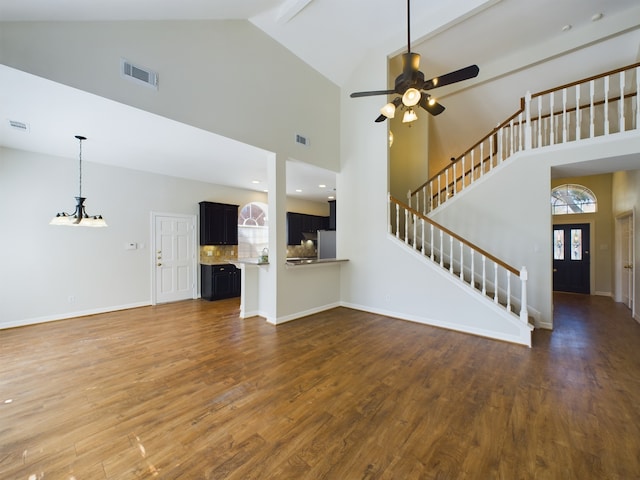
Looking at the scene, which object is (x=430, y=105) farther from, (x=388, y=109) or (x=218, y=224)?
(x=218, y=224)

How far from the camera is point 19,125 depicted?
330 cm

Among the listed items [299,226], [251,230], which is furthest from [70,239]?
[299,226]

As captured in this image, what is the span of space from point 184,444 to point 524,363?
3.35 metres

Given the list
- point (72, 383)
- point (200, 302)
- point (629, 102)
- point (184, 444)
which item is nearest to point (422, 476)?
point (184, 444)

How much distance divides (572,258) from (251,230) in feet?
29.5

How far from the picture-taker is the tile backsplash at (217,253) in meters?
6.47

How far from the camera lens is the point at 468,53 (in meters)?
5.25

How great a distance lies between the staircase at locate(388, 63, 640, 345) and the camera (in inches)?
149

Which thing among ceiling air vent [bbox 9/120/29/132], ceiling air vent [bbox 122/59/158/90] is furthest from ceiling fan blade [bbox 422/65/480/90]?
ceiling air vent [bbox 9/120/29/132]

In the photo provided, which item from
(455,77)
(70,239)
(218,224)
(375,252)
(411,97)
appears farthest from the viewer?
(218,224)

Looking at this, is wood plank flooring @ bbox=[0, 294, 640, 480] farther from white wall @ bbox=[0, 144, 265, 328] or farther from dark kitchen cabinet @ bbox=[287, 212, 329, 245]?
dark kitchen cabinet @ bbox=[287, 212, 329, 245]

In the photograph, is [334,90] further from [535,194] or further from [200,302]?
[200,302]

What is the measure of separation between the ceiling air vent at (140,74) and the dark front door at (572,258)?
9.69 metres

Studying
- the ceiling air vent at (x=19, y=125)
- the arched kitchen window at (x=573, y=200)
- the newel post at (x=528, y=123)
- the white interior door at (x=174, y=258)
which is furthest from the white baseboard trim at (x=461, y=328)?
the ceiling air vent at (x=19, y=125)
